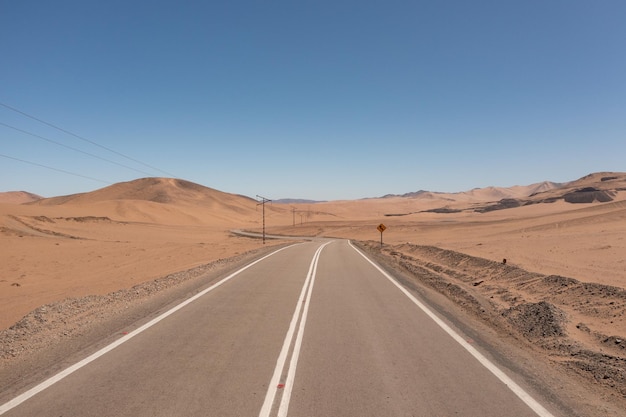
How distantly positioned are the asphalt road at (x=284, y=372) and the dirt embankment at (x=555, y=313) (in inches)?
63.5

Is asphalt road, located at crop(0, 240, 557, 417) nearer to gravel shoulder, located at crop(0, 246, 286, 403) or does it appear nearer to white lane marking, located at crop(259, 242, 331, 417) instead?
white lane marking, located at crop(259, 242, 331, 417)

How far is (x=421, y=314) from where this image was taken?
33.3ft

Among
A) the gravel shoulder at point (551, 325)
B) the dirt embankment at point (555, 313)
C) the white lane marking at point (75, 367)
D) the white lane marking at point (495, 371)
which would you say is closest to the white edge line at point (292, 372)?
the white lane marking at point (495, 371)

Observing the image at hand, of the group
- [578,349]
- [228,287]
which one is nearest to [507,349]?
[578,349]

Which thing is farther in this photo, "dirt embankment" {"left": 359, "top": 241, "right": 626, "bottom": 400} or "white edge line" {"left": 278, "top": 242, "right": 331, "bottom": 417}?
"dirt embankment" {"left": 359, "top": 241, "right": 626, "bottom": 400}

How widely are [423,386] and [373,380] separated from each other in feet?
2.30

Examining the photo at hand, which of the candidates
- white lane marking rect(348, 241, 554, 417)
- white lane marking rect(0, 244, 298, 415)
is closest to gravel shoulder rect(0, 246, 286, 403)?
white lane marking rect(0, 244, 298, 415)

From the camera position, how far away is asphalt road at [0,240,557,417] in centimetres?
498

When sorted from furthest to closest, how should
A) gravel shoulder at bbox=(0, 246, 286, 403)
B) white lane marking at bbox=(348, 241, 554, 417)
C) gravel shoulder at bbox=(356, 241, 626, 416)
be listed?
gravel shoulder at bbox=(0, 246, 286, 403)
gravel shoulder at bbox=(356, 241, 626, 416)
white lane marking at bbox=(348, 241, 554, 417)

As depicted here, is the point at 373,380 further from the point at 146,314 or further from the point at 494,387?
the point at 146,314

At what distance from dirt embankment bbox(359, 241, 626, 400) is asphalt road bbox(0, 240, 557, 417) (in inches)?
63.5

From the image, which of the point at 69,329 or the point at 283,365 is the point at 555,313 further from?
the point at 69,329

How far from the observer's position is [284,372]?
6086mm

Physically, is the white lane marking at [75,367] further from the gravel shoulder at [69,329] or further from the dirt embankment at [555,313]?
the dirt embankment at [555,313]
